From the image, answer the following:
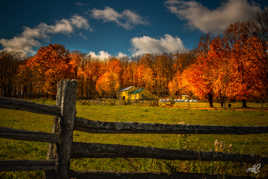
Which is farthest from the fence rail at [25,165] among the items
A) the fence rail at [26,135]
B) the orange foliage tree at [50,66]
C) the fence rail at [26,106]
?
the orange foliage tree at [50,66]

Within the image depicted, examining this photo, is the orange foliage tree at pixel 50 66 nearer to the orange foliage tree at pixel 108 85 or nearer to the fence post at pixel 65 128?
the orange foliage tree at pixel 108 85

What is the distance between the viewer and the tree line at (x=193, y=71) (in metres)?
23.4

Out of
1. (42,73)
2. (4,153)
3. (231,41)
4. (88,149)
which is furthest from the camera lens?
(42,73)

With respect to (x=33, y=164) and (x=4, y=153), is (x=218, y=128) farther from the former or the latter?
(x=4, y=153)

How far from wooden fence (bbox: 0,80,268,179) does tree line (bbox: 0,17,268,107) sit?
24668 mm

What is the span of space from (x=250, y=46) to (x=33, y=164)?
2993cm

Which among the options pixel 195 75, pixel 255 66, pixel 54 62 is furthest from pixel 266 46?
pixel 54 62

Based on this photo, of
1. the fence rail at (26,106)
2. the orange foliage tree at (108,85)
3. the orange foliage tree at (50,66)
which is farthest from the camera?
A: the orange foliage tree at (108,85)

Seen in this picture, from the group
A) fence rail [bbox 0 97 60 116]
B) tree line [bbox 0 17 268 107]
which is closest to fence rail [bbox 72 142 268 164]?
fence rail [bbox 0 97 60 116]

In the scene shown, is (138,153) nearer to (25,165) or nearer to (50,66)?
(25,165)

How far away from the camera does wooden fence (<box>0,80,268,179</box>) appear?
98.7 inches

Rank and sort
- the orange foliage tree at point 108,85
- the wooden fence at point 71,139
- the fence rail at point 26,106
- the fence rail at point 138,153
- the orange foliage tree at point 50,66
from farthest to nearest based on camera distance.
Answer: the orange foliage tree at point 108,85
the orange foliage tree at point 50,66
the fence rail at point 138,153
the wooden fence at point 71,139
the fence rail at point 26,106

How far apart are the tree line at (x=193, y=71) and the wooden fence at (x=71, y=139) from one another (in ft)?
80.9

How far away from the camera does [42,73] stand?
3681 cm
